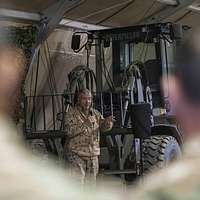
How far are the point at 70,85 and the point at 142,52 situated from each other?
42.4 inches

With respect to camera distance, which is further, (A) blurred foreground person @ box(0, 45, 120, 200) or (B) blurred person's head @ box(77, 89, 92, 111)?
(B) blurred person's head @ box(77, 89, 92, 111)

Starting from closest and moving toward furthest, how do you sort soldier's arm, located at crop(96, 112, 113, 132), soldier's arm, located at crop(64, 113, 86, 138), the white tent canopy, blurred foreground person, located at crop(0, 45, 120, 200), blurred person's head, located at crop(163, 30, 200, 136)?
1. blurred foreground person, located at crop(0, 45, 120, 200)
2. soldier's arm, located at crop(96, 112, 113, 132)
3. soldier's arm, located at crop(64, 113, 86, 138)
4. blurred person's head, located at crop(163, 30, 200, 136)
5. the white tent canopy

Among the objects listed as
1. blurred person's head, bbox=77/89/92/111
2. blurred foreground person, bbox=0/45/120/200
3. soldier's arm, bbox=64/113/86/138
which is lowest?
blurred foreground person, bbox=0/45/120/200

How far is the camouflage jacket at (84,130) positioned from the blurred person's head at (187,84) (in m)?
0.97

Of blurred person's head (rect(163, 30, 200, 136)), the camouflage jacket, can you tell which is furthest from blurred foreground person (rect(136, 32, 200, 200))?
the camouflage jacket

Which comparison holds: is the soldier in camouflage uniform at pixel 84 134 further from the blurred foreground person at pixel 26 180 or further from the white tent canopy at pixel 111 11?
the blurred foreground person at pixel 26 180

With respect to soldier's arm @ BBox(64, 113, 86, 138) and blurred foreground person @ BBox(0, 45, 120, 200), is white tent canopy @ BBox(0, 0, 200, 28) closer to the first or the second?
soldier's arm @ BBox(64, 113, 86, 138)

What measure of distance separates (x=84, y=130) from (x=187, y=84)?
174 cm

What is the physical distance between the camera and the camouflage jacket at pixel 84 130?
5957 mm

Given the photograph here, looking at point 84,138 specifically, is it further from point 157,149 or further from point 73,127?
point 157,149

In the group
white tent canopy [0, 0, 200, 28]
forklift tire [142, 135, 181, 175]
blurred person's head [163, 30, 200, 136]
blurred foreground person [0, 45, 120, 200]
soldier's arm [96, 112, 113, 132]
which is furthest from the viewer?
white tent canopy [0, 0, 200, 28]

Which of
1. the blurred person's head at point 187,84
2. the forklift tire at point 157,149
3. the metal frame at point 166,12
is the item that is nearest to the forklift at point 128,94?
the forklift tire at point 157,149

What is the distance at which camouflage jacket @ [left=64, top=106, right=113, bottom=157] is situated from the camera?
235 inches

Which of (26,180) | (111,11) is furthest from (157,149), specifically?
(26,180)
